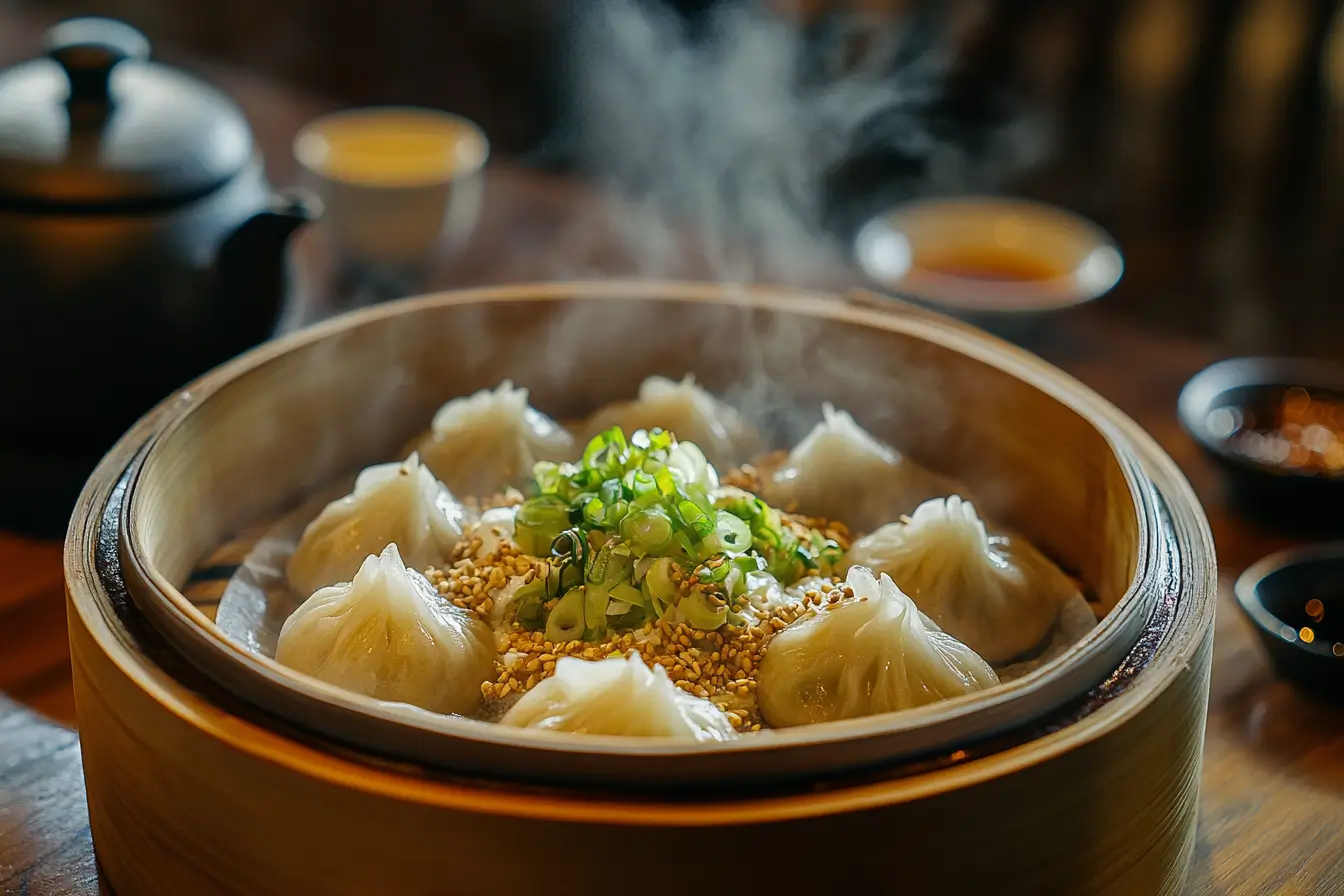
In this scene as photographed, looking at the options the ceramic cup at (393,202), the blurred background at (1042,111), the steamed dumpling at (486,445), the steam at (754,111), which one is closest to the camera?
the steamed dumpling at (486,445)

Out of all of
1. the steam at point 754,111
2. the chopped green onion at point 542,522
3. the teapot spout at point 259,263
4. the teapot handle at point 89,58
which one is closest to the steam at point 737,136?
the steam at point 754,111

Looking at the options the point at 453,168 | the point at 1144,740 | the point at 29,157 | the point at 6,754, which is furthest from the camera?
the point at 453,168

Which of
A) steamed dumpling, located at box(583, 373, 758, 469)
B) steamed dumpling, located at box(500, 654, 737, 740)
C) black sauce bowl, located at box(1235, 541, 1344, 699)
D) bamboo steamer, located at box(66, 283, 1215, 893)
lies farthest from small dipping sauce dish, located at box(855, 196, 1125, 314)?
steamed dumpling, located at box(500, 654, 737, 740)

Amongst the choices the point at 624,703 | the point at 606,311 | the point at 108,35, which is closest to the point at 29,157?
the point at 108,35

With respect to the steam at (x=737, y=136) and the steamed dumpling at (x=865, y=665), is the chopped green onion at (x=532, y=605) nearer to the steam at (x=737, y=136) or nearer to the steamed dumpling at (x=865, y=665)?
the steamed dumpling at (x=865, y=665)

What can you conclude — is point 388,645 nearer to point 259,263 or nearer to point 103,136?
→ point 259,263

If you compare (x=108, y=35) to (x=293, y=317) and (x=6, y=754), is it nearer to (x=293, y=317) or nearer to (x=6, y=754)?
(x=293, y=317)

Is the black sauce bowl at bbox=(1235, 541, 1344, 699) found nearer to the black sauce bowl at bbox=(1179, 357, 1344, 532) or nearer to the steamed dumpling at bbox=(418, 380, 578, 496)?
the black sauce bowl at bbox=(1179, 357, 1344, 532)
